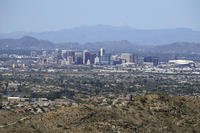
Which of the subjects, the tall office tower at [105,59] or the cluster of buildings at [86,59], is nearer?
the cluster of buildings at [86,59]

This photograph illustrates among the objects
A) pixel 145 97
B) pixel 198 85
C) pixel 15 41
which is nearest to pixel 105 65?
pixel 198 85

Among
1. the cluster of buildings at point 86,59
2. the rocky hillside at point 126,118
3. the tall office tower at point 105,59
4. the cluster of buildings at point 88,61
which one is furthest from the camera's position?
the tall office tower at point 105,59

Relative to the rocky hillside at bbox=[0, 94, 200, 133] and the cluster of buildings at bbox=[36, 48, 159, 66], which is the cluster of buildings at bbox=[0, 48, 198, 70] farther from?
the rocky hillside at bbox=[0, 94, 200, 133]

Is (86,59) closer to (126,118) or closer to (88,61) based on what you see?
(88,61)

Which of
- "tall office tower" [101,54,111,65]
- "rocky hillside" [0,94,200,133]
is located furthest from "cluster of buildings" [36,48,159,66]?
"rocky hillside" [0,94,200,133]

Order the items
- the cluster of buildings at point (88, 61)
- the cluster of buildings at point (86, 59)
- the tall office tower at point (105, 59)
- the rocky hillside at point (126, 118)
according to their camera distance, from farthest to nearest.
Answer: the tall office tower at point (105, 59)
the cluster of buildings at point (86, 59)
the cluster of buildings at point (88, 61)
the rocky hillside at point (126, 118)

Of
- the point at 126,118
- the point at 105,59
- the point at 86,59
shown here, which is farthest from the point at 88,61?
the point at 126,118

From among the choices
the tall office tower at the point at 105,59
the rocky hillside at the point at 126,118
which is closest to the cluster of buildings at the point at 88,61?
the tall office tower at the point at 105,59

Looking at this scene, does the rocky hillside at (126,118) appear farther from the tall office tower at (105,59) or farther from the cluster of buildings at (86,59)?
the tall office tower at (105,59)

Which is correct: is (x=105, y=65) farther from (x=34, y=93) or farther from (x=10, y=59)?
(x=34, y=93)
